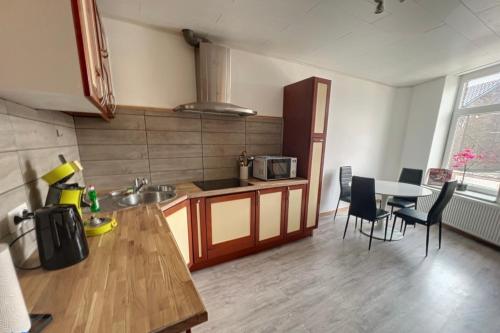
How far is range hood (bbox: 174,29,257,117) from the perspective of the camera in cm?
193

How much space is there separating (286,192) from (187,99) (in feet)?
5.38

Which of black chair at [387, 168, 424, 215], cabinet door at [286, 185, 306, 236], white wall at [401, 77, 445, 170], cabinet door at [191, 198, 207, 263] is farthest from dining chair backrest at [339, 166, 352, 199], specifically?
cabinet door at [191, 198, 207, 263]

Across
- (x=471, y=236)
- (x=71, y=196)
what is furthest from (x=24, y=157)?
(x=471, y=236)

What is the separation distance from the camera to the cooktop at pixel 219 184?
202 cm

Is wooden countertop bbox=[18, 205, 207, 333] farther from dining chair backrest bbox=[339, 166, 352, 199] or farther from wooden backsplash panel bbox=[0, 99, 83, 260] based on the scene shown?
dining chair backrest bbox=[339, 166, 352, 199]

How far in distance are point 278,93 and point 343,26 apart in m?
1.05

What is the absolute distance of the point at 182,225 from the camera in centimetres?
172

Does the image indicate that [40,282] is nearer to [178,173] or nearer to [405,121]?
[178,173]

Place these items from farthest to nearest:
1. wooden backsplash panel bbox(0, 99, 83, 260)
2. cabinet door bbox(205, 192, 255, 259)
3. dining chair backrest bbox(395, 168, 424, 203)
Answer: dining chair backrest bbox(395, 168, 424, 203), cabinet door bbox(205, 192, 255, 259), wooden backsplash panel bbox(0, 99, 83, 260)

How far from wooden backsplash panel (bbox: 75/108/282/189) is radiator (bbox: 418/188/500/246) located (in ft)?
10.3

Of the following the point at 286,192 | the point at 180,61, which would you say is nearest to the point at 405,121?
the point at 286,192

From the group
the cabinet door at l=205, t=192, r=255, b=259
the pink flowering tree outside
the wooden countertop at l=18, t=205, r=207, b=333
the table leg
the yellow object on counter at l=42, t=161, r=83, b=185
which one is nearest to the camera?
the wooden countertop at l=18, t=205, r=207, b=333

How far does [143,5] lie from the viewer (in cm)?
153

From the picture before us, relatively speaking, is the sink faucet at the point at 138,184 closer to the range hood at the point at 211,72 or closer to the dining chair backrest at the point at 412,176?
the range hood at the point at 211,72
